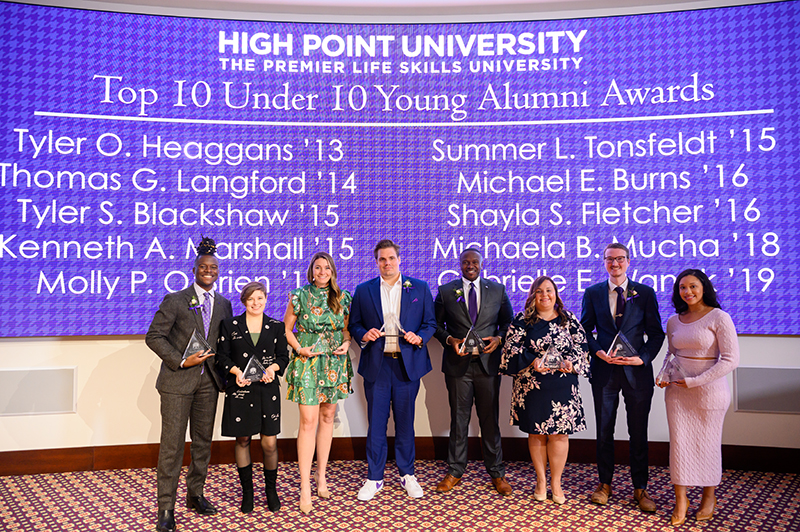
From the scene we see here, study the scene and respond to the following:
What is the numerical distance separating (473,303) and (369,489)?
4.70 feet

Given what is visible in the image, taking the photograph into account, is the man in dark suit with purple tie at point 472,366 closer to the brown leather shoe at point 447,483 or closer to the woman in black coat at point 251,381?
the brown leather shoe at point 447,483

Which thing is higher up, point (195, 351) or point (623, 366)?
point (195, 351)

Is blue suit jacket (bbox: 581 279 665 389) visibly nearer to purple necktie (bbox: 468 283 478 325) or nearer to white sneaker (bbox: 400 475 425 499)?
purple necktie (bbox: 468 283 478 325)

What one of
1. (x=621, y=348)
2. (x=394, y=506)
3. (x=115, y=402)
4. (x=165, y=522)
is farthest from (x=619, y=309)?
(x=115, y=402)

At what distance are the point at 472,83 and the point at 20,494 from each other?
4575 mm

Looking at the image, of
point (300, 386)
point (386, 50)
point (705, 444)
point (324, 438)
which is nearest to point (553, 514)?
point (705, 444)

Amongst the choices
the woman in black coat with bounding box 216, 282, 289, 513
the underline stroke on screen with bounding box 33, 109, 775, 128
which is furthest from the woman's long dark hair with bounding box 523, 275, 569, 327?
the underline stroke on screen with bounding box 33, 109, 775, 128

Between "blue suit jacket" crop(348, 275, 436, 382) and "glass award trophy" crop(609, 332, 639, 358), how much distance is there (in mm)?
1159

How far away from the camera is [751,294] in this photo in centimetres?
413

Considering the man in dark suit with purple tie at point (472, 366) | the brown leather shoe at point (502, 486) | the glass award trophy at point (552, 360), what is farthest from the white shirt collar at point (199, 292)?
the brown leather shoe at point (502, 486)

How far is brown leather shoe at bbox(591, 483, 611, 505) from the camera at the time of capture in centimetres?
332

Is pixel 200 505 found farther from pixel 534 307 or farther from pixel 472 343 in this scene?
pixel 534 307

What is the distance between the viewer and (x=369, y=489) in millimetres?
3432

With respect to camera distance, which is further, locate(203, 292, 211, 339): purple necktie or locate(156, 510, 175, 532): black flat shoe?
locate(203, 292, 211, 339): purple necktie
